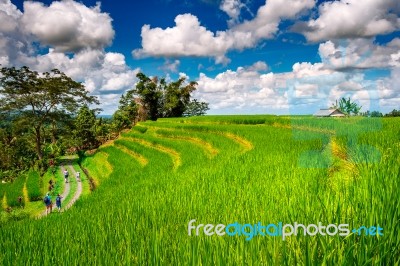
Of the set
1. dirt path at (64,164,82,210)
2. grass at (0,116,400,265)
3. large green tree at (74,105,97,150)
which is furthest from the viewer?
large green tree at (74,105,97,150)

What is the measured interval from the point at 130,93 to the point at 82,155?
53.9 ft

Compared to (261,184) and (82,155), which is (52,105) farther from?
(261,184)

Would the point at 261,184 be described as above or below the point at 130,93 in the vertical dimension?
below

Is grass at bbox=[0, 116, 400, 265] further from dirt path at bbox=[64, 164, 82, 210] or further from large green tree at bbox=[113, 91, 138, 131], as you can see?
large green tree at bbox=[113, 91, 138, 131]

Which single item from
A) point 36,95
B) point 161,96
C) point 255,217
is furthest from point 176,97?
point 255,217

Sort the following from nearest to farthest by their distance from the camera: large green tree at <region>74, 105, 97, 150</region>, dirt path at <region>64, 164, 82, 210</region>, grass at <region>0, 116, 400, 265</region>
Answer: grass at <region>0, 116, 400, 265</region>, dirt path at <region>64, 164, 82, 210</region>, large green tree at <region>74, 105, 97, 150</region>

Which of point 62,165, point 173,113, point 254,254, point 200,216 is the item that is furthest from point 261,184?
point 173,113

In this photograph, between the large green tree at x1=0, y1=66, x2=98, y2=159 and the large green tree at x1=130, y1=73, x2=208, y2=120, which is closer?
the large green tree at x1=0, y1=66, x2=98, y2=159

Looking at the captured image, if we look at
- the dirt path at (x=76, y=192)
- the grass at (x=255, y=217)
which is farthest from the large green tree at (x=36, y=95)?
the grass at (x=255, y=217)

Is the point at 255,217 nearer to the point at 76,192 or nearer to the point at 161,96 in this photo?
the point at 76,192

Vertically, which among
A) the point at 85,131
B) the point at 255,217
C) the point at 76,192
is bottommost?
the point at 76,192

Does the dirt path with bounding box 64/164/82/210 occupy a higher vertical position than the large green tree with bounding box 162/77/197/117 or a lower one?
lower

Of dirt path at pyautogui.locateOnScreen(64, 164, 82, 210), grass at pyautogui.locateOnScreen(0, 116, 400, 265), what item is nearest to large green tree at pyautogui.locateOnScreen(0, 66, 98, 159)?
dirt path at pyautogui.locateOnScreen(64, 164, 82, 210)

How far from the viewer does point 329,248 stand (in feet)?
5.68
